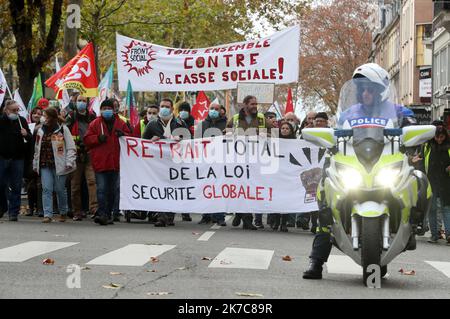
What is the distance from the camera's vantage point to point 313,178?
18031mm

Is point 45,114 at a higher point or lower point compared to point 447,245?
higher

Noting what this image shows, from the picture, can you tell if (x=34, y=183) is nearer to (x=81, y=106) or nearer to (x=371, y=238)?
(x=81, y=106)

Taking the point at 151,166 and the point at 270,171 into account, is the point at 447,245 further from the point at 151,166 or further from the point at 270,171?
the point at 151,166

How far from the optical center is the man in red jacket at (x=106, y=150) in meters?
17.8

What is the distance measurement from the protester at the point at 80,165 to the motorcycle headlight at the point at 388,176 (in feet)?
31.8

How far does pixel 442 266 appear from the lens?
40.1 feet

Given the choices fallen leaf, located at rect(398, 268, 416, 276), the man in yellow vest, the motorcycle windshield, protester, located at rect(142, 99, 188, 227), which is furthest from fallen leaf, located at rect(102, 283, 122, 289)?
protester, located at rect(142, 99, 188, 227)

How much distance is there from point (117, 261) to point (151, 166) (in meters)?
7.14

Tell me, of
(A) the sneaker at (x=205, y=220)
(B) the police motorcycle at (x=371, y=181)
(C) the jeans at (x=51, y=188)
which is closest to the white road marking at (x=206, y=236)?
(A) the sneaker at (x=205, y=220)
